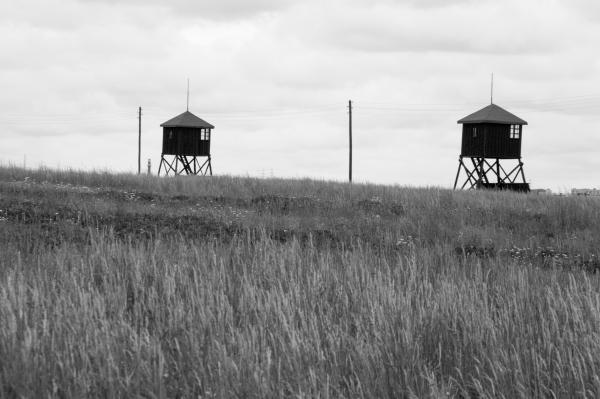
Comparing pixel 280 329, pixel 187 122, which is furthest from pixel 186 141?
pixel 280 329

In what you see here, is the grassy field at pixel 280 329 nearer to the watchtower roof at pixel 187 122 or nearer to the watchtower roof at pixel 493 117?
the watchtower roof at pixel 493 117

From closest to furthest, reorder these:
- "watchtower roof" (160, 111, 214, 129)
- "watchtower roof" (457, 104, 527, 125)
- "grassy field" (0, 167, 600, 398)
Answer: "grassy field" (0, 167, 600, 398), "watchtower roof" (457, 104, 527, 125), "watchtower roof" (160, 111, 214, 129)

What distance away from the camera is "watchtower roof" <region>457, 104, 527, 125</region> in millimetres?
41781

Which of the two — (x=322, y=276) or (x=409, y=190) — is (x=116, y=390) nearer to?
(x=322, y=276)

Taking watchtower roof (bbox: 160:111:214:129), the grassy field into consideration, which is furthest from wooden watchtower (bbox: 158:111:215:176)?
the grassy field

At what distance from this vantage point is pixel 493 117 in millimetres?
42250

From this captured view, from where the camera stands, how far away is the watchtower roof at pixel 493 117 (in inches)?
1645

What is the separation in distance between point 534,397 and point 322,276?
3.30 meters

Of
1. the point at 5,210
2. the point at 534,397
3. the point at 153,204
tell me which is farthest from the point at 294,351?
the point at 153,204

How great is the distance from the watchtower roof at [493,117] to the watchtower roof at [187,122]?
53.2 feet

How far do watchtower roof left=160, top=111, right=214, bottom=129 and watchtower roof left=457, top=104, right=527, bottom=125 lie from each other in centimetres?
1620

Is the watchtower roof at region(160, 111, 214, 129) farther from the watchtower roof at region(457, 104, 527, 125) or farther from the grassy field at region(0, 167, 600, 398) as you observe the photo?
the grassy field at region(0, 167, 600, 398)

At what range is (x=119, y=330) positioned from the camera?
5.52 metres

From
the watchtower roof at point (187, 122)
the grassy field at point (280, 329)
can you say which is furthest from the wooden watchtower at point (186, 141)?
the grassy field at point (280, 329)
